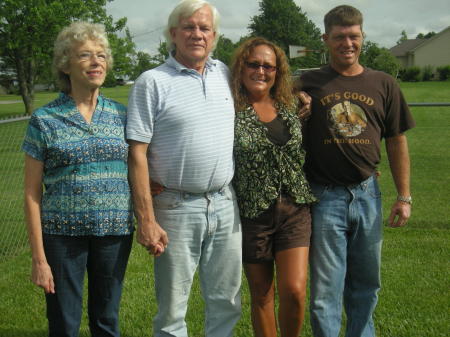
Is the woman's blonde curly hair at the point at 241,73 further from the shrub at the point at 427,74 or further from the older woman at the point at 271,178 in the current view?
the shrub at the point at 427,74

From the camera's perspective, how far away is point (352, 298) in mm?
3256

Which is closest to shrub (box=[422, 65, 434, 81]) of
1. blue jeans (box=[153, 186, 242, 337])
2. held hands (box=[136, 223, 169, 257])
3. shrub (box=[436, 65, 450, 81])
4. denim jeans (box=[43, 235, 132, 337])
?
Answer: shrub (box=[436, 65, 450, 81])

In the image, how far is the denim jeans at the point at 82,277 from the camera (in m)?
2.65

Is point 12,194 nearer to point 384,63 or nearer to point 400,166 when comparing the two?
point 400,166

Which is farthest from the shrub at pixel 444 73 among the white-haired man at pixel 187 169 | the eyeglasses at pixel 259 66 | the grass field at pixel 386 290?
the white-haired man at pixel 187 169

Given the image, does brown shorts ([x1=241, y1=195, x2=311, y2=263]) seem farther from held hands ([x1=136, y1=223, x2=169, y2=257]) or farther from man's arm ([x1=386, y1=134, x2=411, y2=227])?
man's arm ([x1=386, y1=134, x2=411, y2=227])

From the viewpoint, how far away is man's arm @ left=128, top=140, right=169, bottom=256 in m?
2.72

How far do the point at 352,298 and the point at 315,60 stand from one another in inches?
2446

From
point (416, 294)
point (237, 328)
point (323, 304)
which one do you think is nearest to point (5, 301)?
point (237, 328)

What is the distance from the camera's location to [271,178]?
2.97 metres

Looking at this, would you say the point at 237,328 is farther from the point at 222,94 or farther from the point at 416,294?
the point at 222,94

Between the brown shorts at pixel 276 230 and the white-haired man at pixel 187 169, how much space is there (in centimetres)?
10

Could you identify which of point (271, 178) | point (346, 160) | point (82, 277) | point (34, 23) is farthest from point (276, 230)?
point (34, 23)

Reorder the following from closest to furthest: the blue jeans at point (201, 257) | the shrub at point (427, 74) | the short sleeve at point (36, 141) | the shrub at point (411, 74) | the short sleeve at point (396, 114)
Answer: the short sleeve at point (36, 141) < the blue jeans at point (201, 257) < the short sleeve at point (396, 114) < the shrub at point (411, 74) < the shrub at point (427, 74)
